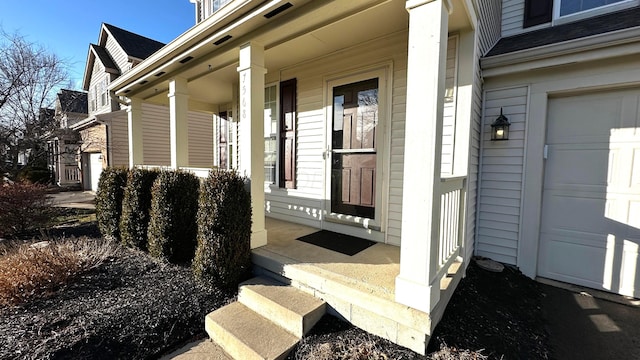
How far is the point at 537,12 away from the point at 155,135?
10996 millimetres

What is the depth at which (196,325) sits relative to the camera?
2.31 metres

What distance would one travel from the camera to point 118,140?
9.53 meters

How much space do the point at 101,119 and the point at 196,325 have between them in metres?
9.91

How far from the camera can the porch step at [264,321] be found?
193 cm

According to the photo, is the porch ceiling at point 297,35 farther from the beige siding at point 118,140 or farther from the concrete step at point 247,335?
the beige siding at point 118,140

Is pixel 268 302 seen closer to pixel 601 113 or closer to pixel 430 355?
pixel 430 355

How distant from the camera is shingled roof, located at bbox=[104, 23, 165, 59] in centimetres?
1085

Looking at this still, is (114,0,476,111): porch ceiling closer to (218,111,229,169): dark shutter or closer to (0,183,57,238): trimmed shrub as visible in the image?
(218,111,229,169): dark shutter

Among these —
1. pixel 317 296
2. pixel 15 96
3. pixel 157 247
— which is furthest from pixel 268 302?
pixel 15 96

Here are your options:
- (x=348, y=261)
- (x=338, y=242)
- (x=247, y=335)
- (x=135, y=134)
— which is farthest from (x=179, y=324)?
(x=135, y=134)

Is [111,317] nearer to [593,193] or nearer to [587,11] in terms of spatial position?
[593,193]

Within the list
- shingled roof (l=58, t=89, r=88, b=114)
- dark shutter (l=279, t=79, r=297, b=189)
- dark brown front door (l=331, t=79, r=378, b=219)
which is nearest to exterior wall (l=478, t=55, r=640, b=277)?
dark brown front door (l=331, t=79, r=378, b=219)

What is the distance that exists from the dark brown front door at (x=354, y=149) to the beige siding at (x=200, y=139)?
25.6ft

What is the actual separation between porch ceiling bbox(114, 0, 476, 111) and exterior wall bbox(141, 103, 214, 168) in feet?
18.1
